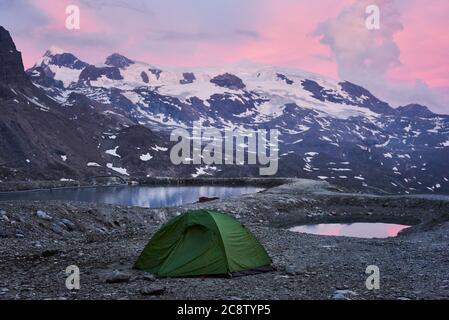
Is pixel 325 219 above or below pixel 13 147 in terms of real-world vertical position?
below

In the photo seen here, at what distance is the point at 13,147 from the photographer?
490 feet

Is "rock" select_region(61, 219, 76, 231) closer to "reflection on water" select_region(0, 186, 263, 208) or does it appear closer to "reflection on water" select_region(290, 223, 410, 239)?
"reflection on water" select_region(290, 223, 410, 239)

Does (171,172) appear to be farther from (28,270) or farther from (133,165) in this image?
(28,270)

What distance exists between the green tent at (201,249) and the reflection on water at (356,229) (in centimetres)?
1981

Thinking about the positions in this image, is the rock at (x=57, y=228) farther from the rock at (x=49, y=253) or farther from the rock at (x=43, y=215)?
the rock at (x=49, y=253)

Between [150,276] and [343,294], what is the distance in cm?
624

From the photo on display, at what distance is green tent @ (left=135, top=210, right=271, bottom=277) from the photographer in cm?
1653

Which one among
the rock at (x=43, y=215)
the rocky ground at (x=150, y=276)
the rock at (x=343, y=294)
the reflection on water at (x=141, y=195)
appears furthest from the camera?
the reflection on water at (x=141, y=195)

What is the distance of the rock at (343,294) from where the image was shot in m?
13.4

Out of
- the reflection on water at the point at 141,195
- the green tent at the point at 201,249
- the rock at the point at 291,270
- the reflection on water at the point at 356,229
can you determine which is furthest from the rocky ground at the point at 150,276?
the reflection on water at the point at 141,195

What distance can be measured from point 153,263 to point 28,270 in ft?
14.1

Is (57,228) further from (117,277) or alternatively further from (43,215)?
(117,277)

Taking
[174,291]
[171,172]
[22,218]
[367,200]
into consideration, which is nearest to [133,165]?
[171,172]

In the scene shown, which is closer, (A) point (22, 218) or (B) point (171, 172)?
(A) point (22, 218)
